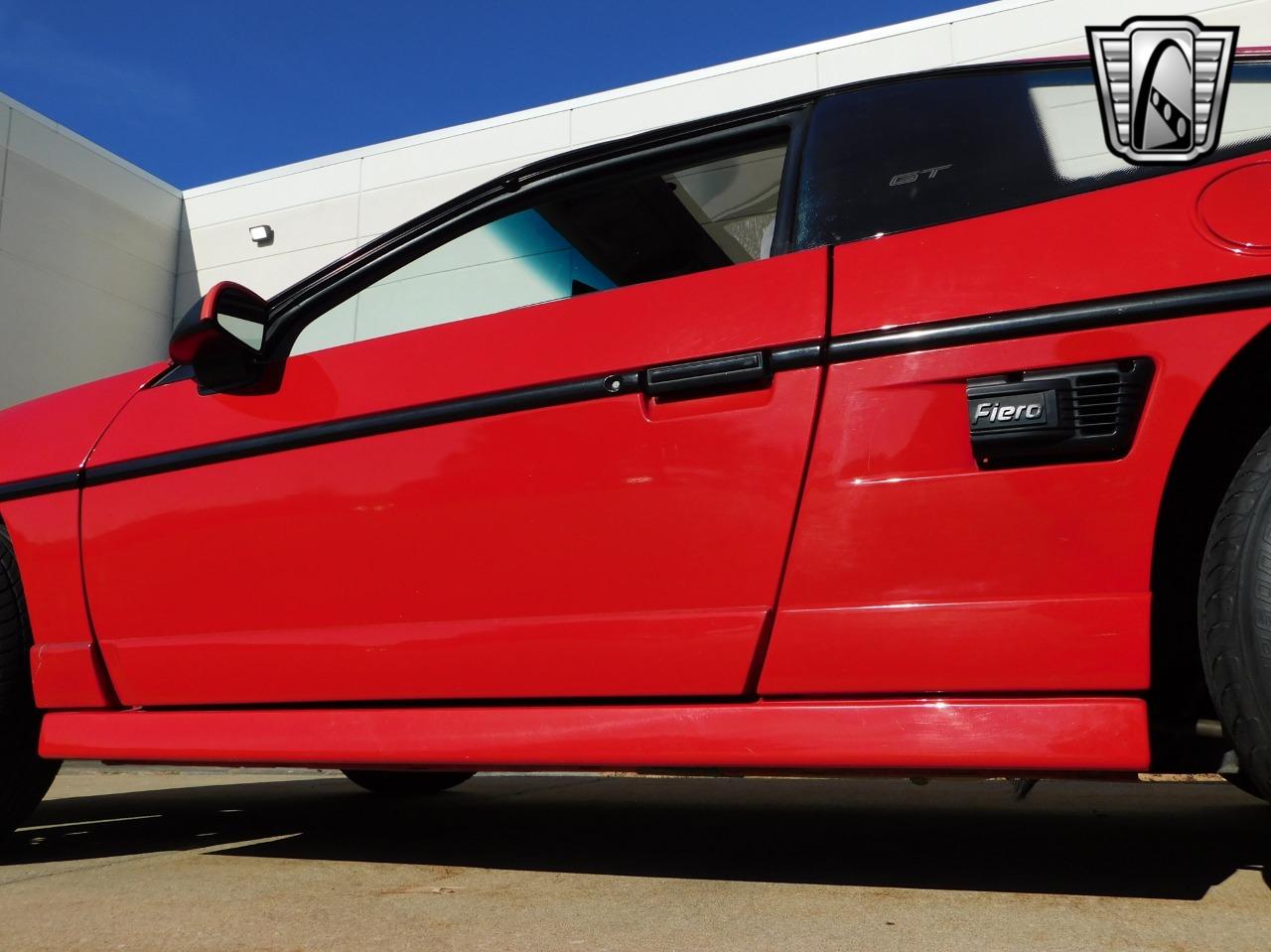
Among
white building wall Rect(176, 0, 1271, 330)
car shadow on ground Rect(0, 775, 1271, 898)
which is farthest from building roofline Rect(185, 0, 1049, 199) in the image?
car shadow on ground Rect(0, 775, 1271, 898)

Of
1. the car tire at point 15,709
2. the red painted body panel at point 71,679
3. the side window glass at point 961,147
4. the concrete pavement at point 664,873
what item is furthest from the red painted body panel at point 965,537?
the car tire at point 15,709

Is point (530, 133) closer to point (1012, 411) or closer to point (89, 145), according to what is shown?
point (89, 145)

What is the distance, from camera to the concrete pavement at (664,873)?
1.56 meters

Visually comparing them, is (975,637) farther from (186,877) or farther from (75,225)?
(75,225)

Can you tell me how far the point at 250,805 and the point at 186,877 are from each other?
1.37m

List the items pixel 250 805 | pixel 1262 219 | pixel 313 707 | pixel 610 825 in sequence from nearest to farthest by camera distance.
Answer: pixel 1262 219 → pixel 313 707 → pixel 610 825 → pixel 250 805

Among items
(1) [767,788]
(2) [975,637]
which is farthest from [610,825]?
(2) [975,637]

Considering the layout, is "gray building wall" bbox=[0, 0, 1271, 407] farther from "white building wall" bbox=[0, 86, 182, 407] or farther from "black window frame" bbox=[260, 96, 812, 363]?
"black window frame" bbox=[260, 96, 812, 363]

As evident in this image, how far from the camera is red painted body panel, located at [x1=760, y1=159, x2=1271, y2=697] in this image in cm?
140

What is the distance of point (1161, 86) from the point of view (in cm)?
156

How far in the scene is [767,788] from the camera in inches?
135

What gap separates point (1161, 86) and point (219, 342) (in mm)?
1780

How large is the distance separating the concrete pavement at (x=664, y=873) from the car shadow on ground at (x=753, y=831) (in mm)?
12

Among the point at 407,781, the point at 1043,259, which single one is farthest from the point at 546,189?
the point at 407,781
